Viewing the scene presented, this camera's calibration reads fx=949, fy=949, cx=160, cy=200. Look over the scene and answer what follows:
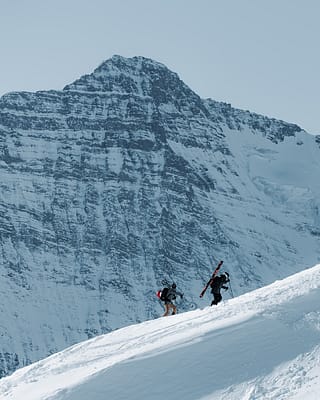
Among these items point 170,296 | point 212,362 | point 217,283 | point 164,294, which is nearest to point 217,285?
point 217,283

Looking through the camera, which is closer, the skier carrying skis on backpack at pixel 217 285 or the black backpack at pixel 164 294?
the skier carrying skis on backpack at pixel 217 285

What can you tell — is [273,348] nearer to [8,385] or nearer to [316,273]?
[316,273]

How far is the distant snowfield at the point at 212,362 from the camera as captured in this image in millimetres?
18672

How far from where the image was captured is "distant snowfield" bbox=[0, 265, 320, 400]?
18672 millimetres

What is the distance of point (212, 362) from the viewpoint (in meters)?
19.9

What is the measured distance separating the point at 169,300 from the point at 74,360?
8.09 metres

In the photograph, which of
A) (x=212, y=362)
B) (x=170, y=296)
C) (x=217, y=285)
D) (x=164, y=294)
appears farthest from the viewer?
(x=164, y=294)

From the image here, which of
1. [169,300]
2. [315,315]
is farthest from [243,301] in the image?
[169,300]

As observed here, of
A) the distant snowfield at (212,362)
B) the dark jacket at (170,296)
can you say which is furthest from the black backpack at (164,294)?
the distant snowfield at (212,362)

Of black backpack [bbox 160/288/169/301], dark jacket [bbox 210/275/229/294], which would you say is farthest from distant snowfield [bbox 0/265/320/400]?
black backpack [bbox 160/288/169/301]

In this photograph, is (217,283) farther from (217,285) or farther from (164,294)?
(164,294)

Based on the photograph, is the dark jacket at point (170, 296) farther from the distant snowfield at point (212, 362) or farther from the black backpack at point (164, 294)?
the distant snowfield at point (212, 362)

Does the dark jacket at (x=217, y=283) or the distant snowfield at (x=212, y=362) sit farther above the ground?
the dark jacket at (x=217, y=283)

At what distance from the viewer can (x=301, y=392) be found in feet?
58.0
